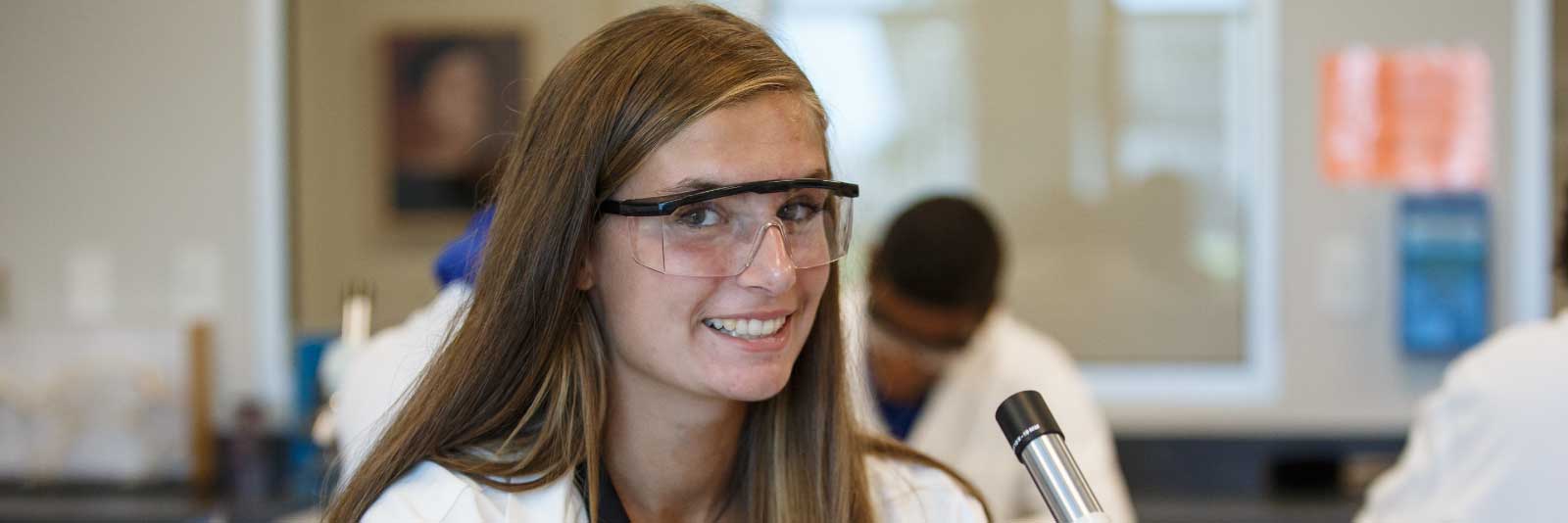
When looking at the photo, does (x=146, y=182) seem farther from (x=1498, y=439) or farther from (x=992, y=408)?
(x=1498, y=439)

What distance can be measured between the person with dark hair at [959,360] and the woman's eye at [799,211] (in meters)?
1.10

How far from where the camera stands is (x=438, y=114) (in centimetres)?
334

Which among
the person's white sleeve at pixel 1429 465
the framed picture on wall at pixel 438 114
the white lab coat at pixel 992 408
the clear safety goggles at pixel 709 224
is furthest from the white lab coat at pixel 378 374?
the framed picture on wall at pixel 438 114

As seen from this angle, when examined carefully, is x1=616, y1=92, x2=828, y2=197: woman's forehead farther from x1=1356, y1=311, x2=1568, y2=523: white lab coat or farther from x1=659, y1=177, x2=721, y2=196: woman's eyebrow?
x1=1356, y1=311, x2=1568, y2=523: white lab coat

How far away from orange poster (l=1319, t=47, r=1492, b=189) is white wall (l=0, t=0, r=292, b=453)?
2.49m

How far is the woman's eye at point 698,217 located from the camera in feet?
3.90

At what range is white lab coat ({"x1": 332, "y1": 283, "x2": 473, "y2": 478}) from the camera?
1.65 m

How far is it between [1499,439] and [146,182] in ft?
9.86

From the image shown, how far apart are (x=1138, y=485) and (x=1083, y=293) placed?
1.52 ft

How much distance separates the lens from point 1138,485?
3.18 m

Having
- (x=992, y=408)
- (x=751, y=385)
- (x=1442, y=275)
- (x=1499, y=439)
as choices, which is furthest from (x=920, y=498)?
(x=1442, y=275)

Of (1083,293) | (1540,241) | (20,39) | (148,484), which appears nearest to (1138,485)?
(1083,293)

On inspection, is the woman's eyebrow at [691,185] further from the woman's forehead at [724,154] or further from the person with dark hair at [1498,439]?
the person with dark hair at [1498,439]

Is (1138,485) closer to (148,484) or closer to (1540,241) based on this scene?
(1540,241)
